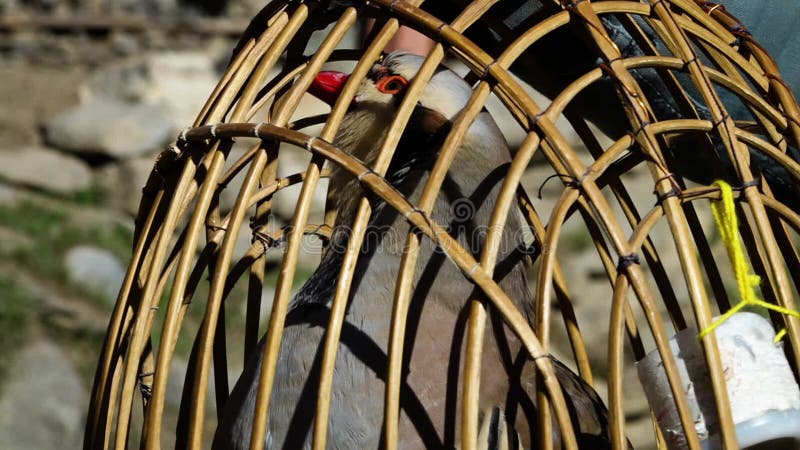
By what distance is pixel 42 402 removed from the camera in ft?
11.8

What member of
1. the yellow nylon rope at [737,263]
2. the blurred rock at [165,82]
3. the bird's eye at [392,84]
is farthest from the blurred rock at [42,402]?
the yellow nylon rope at [737,263]

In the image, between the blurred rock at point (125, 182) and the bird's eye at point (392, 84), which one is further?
the blurred rock at point (125, 182)

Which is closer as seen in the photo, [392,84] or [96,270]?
[392,84]

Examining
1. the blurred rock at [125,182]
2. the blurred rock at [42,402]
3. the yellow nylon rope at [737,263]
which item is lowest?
the yellow nylon rope at [737,263]

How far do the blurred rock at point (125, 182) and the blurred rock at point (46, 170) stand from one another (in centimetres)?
10

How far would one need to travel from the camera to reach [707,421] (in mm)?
1051

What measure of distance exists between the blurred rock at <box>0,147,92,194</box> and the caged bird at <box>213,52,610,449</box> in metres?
3.36

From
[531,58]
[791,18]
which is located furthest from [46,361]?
[791,18]

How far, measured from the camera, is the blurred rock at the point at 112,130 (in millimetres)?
4805

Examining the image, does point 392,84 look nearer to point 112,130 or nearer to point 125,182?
point 125,182

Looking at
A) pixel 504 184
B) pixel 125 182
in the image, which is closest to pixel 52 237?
pixel 125 182

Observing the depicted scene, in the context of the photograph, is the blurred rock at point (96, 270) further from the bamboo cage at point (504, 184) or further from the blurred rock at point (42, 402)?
the bamboo cage at point (504, 184)

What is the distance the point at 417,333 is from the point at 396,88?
1.77ft

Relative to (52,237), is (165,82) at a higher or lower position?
higher
